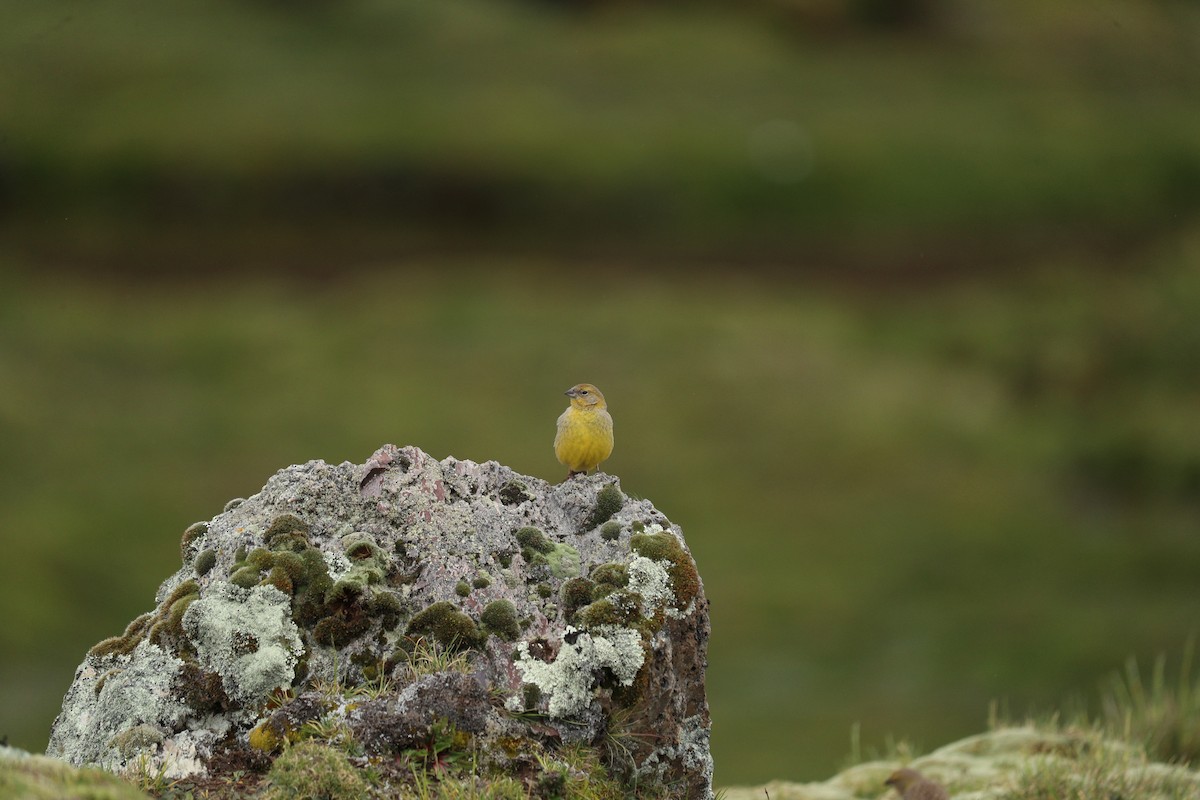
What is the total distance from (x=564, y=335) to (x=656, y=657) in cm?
2537

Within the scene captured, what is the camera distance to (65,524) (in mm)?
26000

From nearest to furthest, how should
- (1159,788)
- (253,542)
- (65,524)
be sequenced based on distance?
(253,542) < (1159,788) < (65,524)

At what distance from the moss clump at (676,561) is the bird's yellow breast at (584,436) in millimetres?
1362

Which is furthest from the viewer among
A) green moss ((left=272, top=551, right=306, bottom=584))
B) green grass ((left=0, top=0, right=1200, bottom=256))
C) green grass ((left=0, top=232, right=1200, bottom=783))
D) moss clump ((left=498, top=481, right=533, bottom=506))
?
green grass ((left=0, top=0, right=1200, bottom=256))

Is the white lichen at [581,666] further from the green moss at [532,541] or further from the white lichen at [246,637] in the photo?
the white lichen at [246,637]

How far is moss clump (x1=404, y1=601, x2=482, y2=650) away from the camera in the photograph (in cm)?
771

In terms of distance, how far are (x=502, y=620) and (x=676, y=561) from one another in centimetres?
100

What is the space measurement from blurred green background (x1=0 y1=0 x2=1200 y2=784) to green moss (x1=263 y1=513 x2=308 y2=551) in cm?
1122

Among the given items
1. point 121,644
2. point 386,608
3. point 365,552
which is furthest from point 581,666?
point 121,644

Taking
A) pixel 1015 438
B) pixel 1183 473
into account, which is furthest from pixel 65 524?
pixel 1183 473

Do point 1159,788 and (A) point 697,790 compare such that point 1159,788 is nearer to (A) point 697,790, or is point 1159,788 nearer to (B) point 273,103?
(A) point 697,790

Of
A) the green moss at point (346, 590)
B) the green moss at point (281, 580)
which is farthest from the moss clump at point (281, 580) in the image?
the green moss at point (346, 590)

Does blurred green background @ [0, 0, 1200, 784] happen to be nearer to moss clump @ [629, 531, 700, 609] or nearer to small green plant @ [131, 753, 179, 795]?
moss clump @ [629, 531, 700, 609]

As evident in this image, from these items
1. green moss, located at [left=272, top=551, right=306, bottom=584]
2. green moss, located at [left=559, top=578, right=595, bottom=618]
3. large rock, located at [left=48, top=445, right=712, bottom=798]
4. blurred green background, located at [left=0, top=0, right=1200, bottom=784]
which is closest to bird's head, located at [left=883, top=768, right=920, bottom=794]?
large rock, located at [left=48, top=445, right=712, bottom=798]
